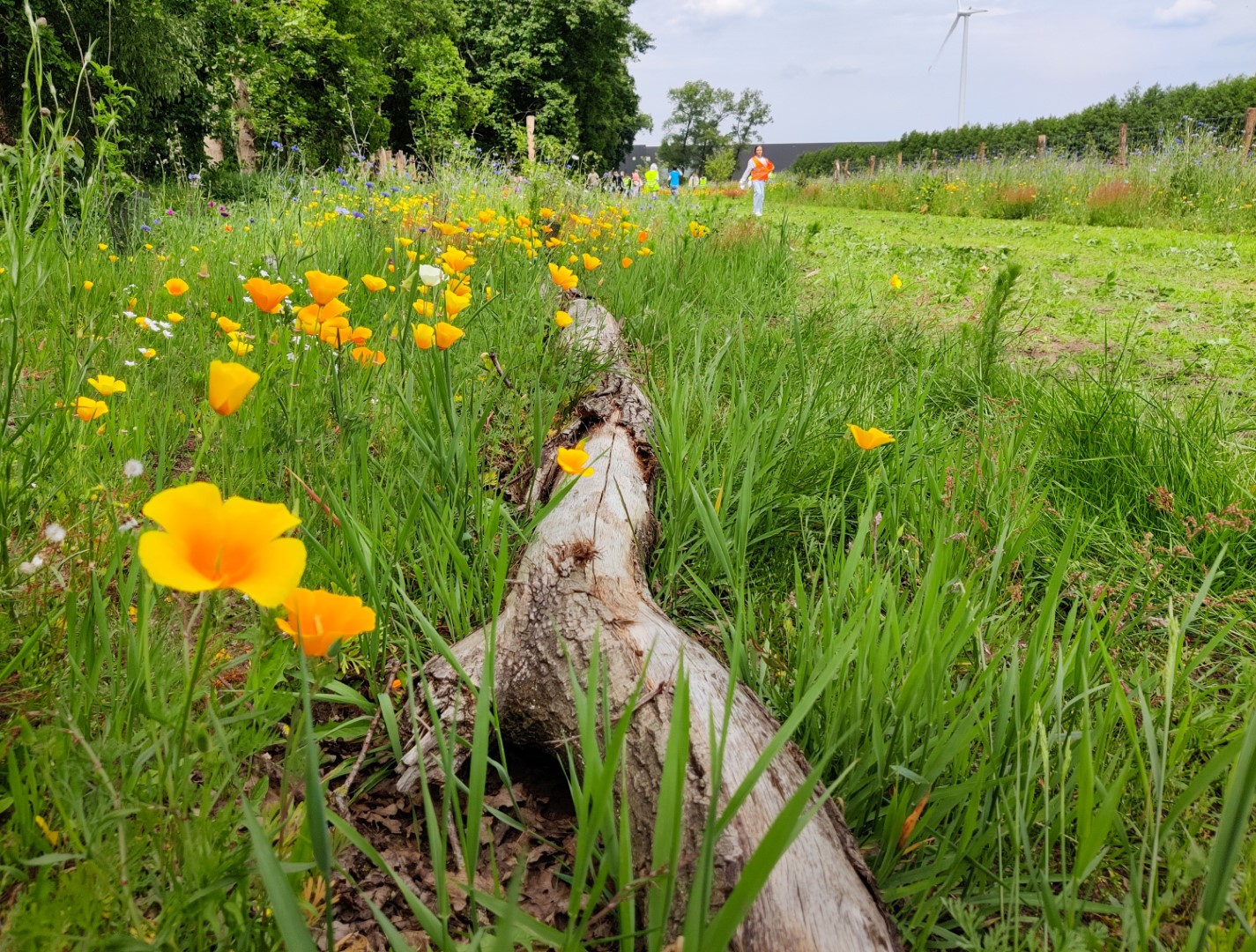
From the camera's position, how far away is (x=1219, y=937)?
87 centimetres

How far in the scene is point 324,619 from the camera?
71cm

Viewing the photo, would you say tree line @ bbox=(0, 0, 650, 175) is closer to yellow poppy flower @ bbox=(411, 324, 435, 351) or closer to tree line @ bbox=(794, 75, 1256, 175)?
yellow poppy flower @ bbox=(411, 324, 435, 351)

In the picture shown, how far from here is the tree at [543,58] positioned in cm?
2956

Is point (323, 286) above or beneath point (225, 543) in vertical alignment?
above

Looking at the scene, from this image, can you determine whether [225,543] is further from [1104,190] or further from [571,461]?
[1104,190]

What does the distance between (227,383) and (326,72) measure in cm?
2053

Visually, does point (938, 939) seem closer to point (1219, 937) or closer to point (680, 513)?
point (1219, 937)

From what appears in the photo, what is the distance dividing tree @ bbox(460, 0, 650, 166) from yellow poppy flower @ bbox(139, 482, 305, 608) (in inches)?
1185

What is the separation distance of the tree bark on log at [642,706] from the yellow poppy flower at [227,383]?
48cm

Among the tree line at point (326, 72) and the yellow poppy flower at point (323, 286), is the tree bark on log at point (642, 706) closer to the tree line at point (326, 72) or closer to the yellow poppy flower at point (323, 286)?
the yellow poppy flower at point (323, 286)

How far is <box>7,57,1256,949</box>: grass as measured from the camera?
78cm

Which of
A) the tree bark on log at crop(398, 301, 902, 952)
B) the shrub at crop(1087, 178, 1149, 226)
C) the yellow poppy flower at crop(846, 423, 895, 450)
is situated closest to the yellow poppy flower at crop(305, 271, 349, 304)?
the tree bark on log at crop(398, 301, 902, 952)

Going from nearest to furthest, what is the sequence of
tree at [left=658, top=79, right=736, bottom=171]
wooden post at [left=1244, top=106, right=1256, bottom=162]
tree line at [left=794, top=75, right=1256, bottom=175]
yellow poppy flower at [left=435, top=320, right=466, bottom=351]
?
1. yellow poppy flower at [left=435, top=320, right=466, bottom=351]
2. wooden post at [left=1244, top=106, right=1256, bottom=162]
3. tree line at [left=794, top=75, right=1256, bottom=175]
4. tree at [left=658, top=79, right=736, bottom=171]

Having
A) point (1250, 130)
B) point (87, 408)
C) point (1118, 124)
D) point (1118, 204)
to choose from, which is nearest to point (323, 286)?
point (87, 408)
